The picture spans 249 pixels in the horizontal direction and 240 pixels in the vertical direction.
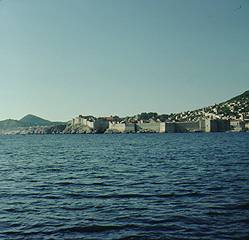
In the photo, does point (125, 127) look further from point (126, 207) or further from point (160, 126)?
point (126, 207)

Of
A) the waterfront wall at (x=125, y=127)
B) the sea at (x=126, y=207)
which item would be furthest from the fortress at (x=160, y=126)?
the sea at (x=126, y=207)

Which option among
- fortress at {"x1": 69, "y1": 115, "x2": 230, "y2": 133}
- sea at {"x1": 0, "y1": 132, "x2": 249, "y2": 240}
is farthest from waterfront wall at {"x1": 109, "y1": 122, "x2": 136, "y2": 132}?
sea at {"x1": 0, "y1": 132, "x2": 249, "y2": 240}

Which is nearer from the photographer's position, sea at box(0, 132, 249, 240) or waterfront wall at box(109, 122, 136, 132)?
sea at box(0, 132, 249, 240)

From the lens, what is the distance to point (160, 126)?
145 meters

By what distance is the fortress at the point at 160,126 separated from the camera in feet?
448

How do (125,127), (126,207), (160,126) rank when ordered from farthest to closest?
1. (125,127)
2. (160,126)
3. (126,207)

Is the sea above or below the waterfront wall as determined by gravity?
below

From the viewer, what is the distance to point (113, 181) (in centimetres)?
1316

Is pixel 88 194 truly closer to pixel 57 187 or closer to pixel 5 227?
pixel 57 187

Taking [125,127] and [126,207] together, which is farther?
[125,127]

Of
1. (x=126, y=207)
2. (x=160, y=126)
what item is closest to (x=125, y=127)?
(x=160, y=126)

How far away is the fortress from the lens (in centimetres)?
Answer: 13650

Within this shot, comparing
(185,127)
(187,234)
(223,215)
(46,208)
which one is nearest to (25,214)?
(46,208)

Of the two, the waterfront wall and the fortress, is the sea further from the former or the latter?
the waterfront wall
